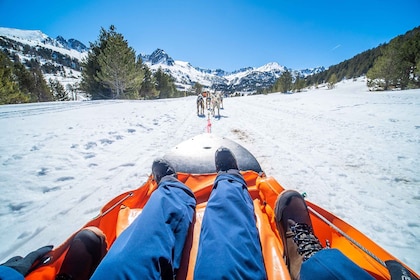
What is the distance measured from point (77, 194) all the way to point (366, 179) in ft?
14.1

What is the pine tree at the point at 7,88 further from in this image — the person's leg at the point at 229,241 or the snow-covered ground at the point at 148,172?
the person's leg at the point at 229,241

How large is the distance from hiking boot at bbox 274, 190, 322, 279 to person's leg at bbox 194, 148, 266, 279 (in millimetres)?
283

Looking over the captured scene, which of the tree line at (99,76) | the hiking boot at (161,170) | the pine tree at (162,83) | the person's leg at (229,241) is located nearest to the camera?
the person's leg at (229,241)

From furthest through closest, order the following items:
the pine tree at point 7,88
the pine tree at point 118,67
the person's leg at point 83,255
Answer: the pine tree at point 118,67, the pine tree at point 7,88, the person's leg at point 83,255

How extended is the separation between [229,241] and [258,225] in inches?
22.7

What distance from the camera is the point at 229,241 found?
1279 millimetres

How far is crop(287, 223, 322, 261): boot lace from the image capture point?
1.39 m

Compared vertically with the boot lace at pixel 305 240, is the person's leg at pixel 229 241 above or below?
above

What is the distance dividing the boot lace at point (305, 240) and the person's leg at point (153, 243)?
893 mm

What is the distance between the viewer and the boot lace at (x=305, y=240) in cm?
139

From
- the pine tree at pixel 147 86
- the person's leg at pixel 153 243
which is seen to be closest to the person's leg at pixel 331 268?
the person's leg at pixel 153 243

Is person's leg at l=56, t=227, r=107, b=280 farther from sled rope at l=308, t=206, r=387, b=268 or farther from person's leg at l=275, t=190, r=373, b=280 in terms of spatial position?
sled rope at l=308, t=206, r=387, b=268

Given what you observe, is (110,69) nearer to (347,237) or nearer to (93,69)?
(93,69)

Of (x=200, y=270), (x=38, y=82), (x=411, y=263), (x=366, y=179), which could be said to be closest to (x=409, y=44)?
(x=366, y=179)
